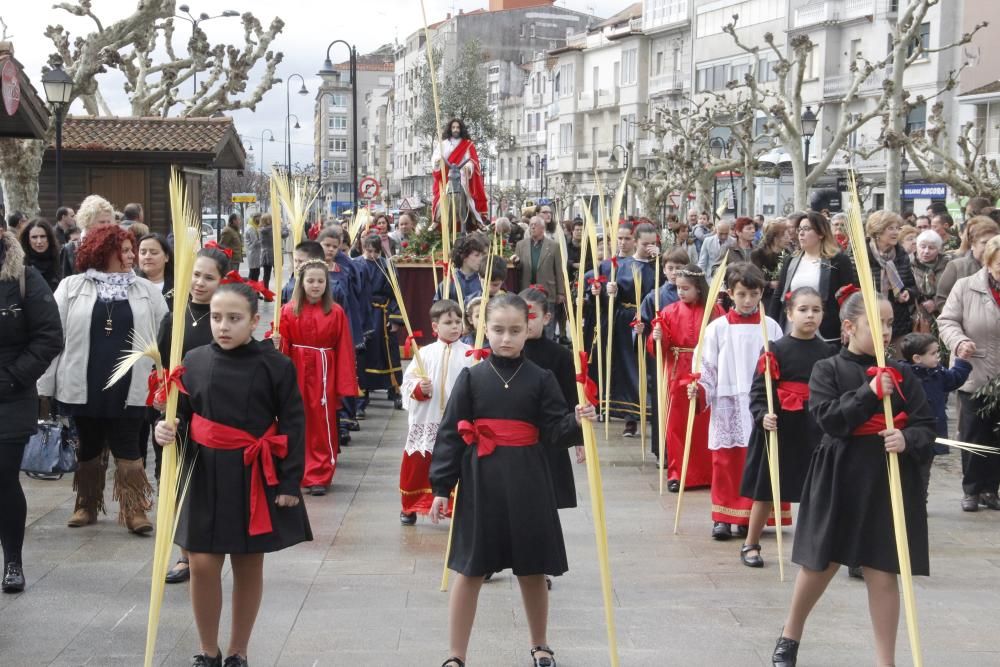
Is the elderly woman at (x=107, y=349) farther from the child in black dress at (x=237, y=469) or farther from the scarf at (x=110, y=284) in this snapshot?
the child in black dress at (x=237, y=469)

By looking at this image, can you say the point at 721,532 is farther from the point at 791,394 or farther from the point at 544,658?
the point at 544,658

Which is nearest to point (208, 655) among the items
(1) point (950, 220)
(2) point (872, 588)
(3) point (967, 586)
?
(2) point (872, 588)

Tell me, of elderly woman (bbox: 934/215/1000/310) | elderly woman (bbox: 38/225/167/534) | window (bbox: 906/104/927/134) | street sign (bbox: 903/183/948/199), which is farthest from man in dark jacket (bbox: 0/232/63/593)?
window (bbox: 906/104/927/134)

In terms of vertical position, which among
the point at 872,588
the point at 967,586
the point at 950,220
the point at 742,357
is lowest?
the point at 967,586

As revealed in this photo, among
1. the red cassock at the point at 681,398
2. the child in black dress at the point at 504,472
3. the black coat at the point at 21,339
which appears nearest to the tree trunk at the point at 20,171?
the red cassock at the point at 681,398

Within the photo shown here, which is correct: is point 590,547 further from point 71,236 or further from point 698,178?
point 698,178

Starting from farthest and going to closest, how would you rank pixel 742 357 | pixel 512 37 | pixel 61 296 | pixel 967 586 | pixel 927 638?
1. pixel 512 37
2. pixel 742 357
3. pixel 61 296
4. pixel 967 586
5. pixel 927 638

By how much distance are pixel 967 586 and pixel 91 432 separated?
4.99m

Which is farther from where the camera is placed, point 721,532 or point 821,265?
point 821,265

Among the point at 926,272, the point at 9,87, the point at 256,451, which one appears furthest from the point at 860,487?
the point at 9,87

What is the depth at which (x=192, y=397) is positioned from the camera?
17.4 feet

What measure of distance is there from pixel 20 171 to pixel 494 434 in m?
19.5

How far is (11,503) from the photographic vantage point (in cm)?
639

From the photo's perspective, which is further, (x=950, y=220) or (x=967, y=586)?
(x=950, y=220)
